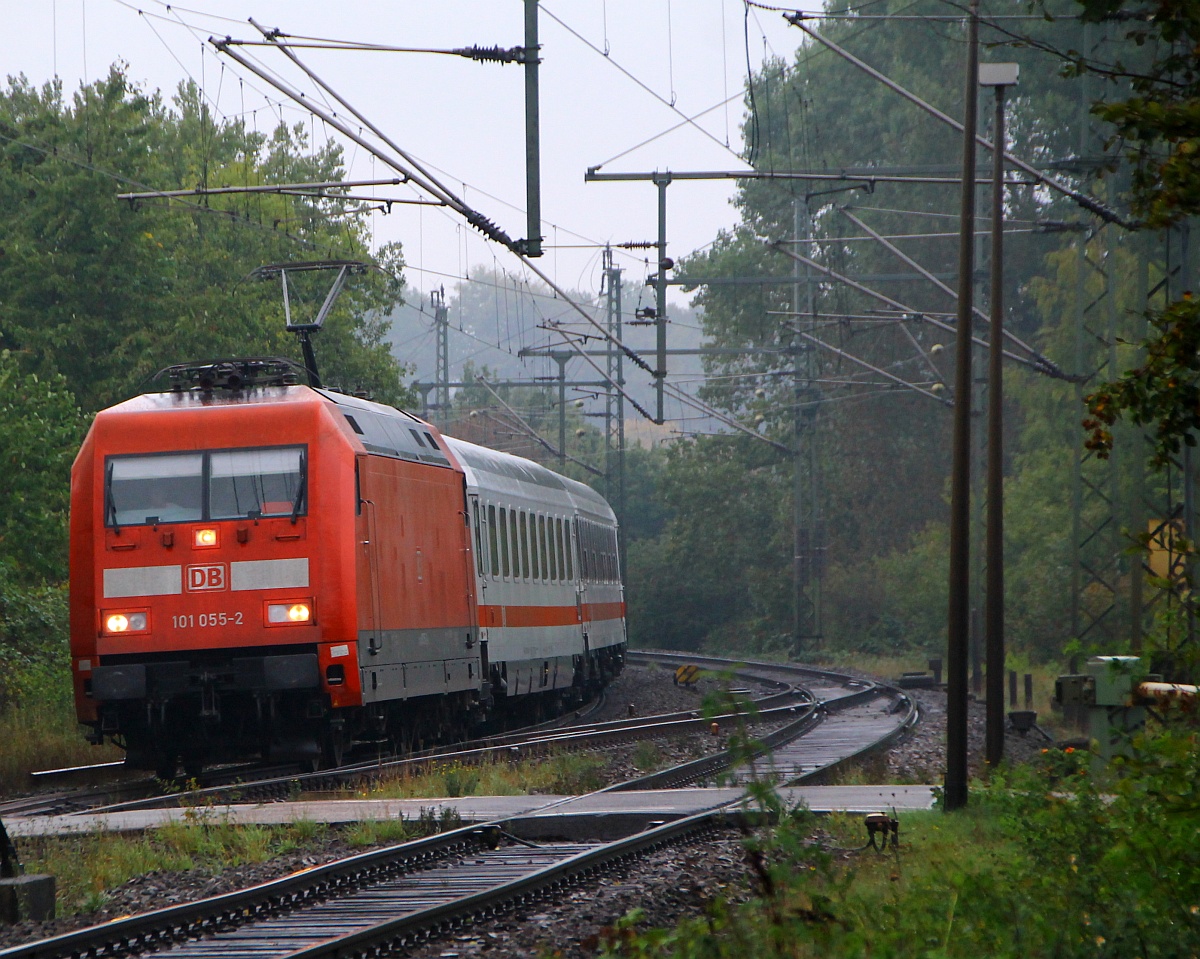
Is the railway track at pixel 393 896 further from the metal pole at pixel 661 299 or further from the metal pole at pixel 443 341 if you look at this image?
the metal pole at pixel 443 341

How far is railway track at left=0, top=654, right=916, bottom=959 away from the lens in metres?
7.79

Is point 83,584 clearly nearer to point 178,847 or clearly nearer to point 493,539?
point 178,847

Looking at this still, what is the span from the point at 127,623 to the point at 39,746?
4201mm

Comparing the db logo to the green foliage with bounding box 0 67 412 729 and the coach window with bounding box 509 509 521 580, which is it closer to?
the green foliage with bounding box 0 67 412 729

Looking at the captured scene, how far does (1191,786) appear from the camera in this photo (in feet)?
21.0

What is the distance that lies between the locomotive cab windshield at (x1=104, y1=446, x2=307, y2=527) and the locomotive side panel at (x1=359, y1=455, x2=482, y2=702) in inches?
28.6

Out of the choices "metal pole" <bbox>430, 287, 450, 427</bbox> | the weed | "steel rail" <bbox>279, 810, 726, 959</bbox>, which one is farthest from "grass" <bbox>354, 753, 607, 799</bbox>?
"metal pole" <bbox>430, 287, 450, 427</bbox>

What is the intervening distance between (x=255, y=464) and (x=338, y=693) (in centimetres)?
226

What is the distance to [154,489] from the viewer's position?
15.9 meters

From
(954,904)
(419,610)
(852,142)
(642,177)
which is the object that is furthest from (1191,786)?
(852,142)

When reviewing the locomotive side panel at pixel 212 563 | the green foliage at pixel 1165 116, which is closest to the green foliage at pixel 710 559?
the locomotive side panel at pixel 212 563

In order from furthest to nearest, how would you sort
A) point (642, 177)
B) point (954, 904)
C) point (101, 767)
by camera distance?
1. point (642, 177)
2. point (101, 767)
3. point (954, 904)

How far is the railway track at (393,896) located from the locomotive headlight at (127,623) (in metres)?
4.67

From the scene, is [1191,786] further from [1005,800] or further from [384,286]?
[384,286]
